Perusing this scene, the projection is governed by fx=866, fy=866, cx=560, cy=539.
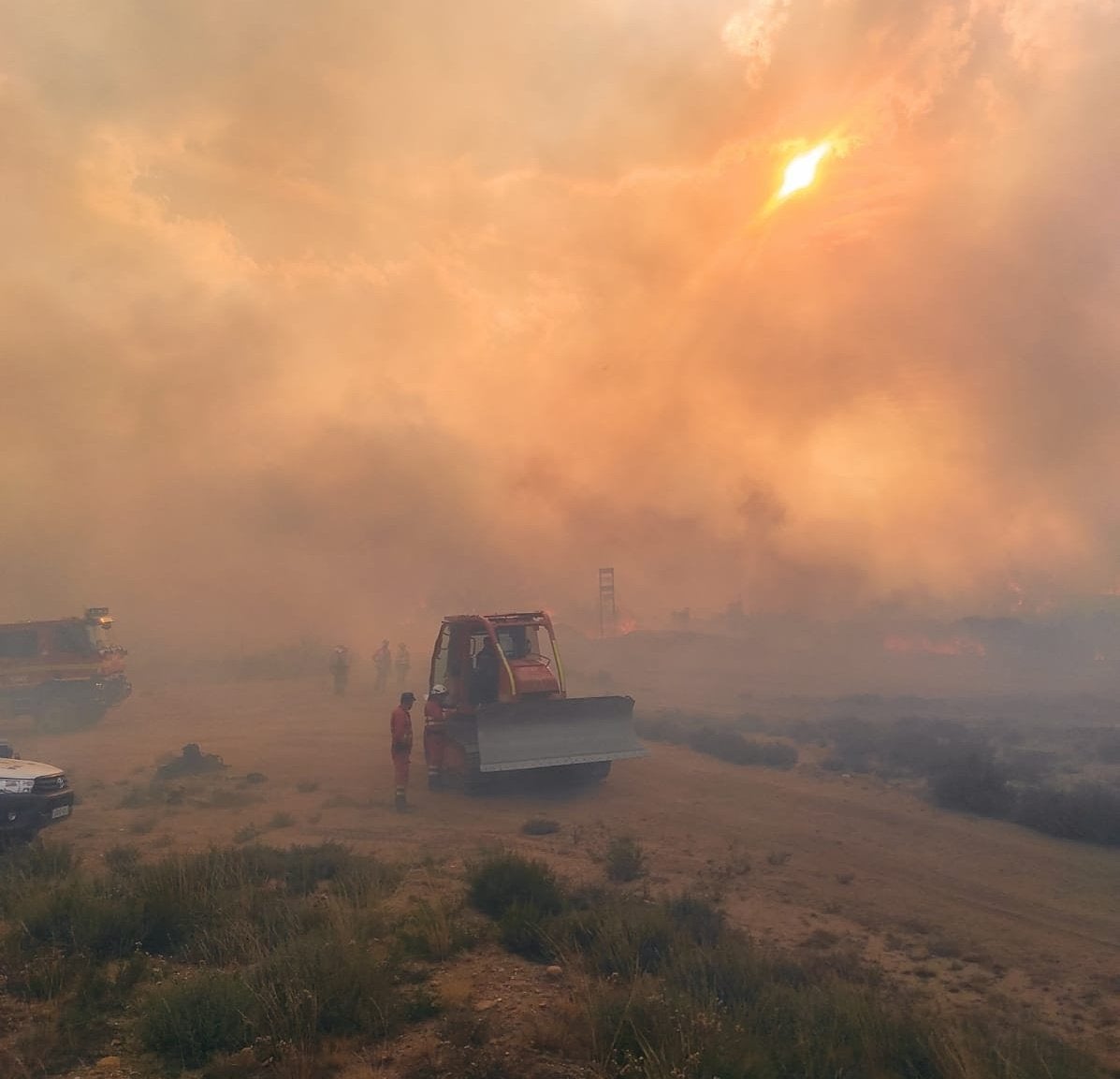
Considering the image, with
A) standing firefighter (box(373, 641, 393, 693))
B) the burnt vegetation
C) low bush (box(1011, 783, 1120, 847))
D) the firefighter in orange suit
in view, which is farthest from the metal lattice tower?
low bush (box(1011, 783, 1120, 847))

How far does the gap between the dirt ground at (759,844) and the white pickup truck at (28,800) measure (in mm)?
821

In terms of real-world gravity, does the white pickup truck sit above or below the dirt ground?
above

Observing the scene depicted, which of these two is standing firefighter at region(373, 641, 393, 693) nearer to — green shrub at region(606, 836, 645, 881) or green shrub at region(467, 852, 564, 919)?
green shrub at region(606, 836, 645, 881)

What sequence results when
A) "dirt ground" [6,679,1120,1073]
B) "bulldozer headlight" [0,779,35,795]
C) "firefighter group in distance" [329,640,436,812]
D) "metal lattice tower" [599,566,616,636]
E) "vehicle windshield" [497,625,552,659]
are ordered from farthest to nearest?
"metal lattice tower" [599,566,616,636] < "vehicle windshield" [497,625,552,659] < "firefighter group in distance" [329,640,436,812] < "bulldozer headlight" [0,779,35,795] < "dirt ground" [6,679,1120,1073]

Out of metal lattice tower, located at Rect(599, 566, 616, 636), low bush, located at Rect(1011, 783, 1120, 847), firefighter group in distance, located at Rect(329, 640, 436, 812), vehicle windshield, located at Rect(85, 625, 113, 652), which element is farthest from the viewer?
metal lattice tower, located at Rect(599, 566, 616, 636)

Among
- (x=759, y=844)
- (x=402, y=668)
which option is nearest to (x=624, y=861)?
(x=759, y=844)

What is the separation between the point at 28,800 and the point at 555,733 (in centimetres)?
775

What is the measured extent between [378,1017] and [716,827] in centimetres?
851

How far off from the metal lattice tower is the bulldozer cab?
28.3 meters

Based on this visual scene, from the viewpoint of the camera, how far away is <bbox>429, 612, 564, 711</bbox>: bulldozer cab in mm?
15641

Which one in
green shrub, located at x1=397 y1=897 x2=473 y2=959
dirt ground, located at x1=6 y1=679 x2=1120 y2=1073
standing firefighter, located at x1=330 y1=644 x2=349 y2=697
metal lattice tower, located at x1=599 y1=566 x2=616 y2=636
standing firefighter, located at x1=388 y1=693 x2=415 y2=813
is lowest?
dirt ground, located at x1=6 y1=679 x2=1120 y2=1073

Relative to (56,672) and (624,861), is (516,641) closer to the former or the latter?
(624,861)

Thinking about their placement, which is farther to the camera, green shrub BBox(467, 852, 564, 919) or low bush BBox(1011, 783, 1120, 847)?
low bush BBox(1011, 783, 1120, 847)

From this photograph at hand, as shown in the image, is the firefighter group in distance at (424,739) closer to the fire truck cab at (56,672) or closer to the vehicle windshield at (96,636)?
the fire truck cab at (56,672)
